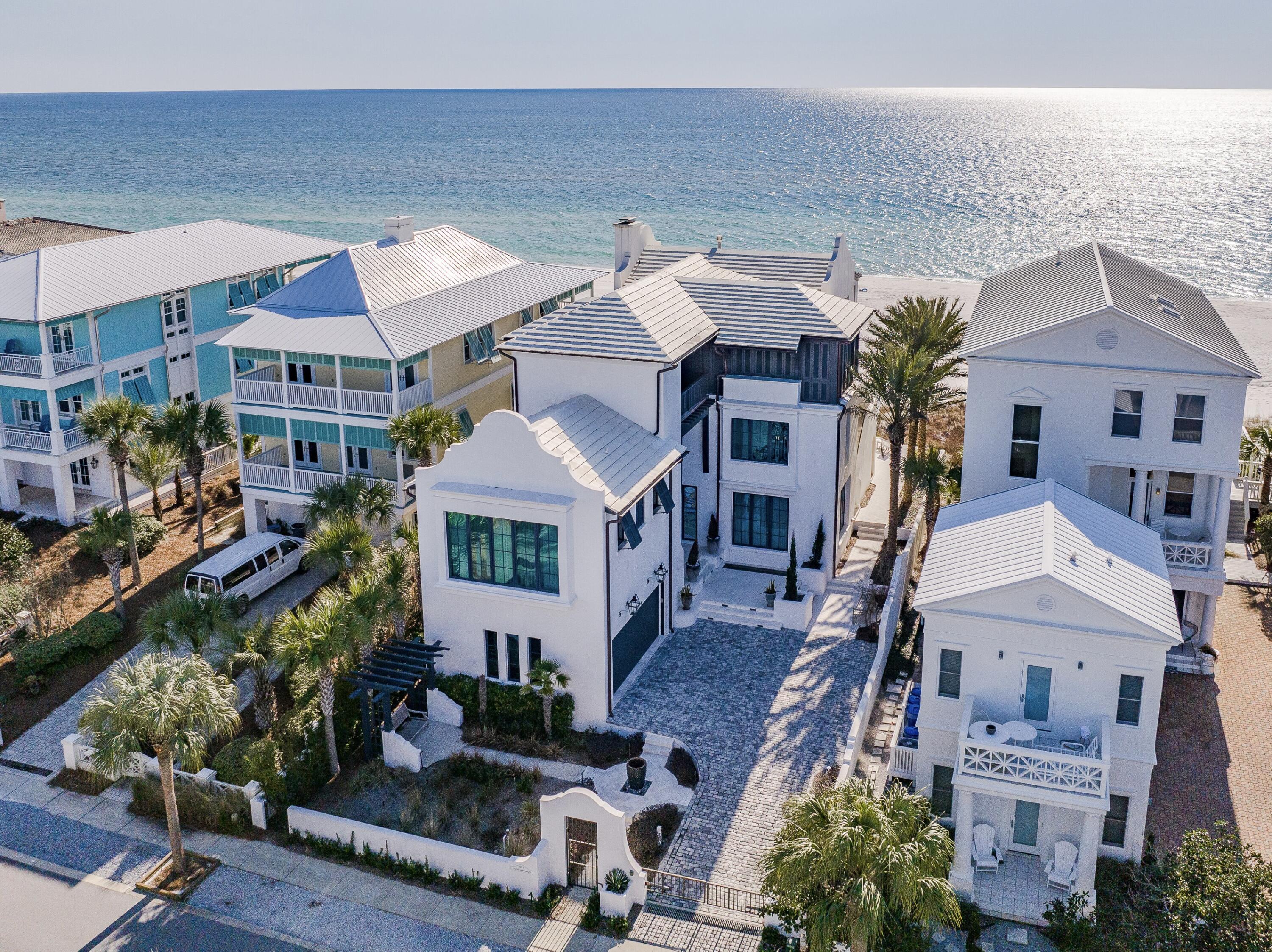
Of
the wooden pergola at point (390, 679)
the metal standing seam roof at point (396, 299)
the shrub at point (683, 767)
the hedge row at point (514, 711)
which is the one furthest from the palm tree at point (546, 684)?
the metal standing seam roof at point (396, 299)

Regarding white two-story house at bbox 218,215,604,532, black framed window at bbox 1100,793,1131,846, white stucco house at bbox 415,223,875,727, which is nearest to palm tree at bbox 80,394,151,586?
white two-story house at bbox 218,215,604,532

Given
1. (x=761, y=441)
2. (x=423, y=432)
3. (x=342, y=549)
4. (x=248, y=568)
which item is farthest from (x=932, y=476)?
(x=248, y=568)

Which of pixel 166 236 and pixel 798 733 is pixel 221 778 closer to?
pixel 798 733

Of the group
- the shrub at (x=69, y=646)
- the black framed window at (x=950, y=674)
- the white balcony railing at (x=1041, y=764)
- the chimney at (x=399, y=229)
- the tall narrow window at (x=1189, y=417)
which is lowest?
the shrub at (x=69, y=646)

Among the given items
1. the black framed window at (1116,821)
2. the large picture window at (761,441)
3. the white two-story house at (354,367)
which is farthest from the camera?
the white two-story house at (354,367)

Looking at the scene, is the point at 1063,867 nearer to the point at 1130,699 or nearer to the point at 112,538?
the point at 1130,699

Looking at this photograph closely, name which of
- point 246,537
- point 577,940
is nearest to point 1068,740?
point 577,940

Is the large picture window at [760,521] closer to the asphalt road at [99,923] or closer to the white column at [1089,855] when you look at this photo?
the white column at [1089,855]
